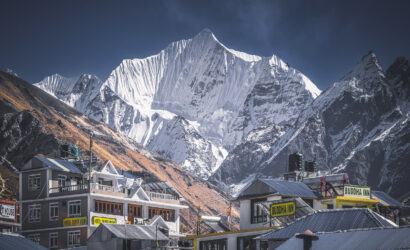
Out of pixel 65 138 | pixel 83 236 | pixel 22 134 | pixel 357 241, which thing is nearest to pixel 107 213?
pixel 83 236

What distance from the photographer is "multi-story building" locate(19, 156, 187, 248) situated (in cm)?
8312

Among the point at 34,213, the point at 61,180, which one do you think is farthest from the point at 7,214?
the point at 61,180

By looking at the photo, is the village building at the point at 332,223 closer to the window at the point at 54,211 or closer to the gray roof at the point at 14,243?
the gray roof at the point at 14,243

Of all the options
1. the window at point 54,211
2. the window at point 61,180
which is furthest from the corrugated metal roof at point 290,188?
the window at point 61,180

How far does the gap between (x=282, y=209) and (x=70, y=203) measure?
2819cm

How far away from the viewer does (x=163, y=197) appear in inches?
3826

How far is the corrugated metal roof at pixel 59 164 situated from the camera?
285 ft

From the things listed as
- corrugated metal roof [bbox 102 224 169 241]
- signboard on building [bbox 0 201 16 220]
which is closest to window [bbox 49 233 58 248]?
signboard on building [bbox 0 201 16 220]

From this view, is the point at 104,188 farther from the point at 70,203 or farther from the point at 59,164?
the point at 59,164

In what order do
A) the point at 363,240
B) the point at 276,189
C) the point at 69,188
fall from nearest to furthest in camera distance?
the point at 363,240, the point at 276,189, the point at 69,188

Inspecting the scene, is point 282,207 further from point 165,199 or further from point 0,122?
point 0,122

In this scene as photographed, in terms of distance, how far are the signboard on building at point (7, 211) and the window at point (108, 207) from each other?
39.2ft

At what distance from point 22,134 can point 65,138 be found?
2074 centimetres

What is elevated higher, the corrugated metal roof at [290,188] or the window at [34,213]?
the corrugated metal roof at [290,188]
